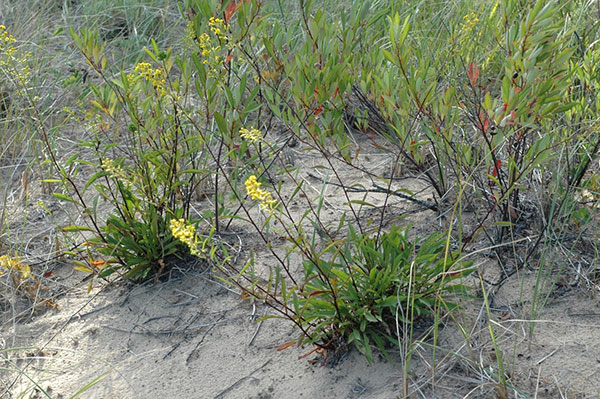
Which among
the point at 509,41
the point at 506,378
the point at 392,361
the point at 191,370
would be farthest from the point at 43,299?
the point at 509,41

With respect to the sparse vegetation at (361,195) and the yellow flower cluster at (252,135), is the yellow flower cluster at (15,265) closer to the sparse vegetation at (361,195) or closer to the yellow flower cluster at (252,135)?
the sparse vegetation at (361,195)

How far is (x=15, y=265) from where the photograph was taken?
2.96m

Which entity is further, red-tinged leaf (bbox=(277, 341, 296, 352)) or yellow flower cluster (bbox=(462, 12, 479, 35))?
yellow flower cluster (bbox=(462, 12, 479, 35))

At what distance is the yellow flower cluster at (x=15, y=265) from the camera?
2.92 metres

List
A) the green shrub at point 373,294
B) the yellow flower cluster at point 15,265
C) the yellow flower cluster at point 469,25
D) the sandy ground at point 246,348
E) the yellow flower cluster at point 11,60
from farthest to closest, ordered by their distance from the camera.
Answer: the yellow flower cluster at point 15,265 < the yellow flower cluster at point 469,25 < the yellow flower cluster at point 11,60 < the green shrub at point 373,294 < the sandy ground at point 246,348

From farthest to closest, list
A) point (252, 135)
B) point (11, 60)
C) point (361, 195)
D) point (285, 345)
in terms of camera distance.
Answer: point (361, 195)
point (11, 60)
point (285, 345)
point (252, 135)

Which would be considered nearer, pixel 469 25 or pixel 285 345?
pixel 285 345

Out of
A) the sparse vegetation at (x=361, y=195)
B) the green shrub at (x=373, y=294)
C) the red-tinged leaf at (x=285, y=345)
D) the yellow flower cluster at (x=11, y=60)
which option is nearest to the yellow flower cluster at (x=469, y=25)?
the sparse vegetation at (x=361, y=195)

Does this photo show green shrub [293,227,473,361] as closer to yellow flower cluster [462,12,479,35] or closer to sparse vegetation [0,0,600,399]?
sparse vegetation [0,0,600,399]

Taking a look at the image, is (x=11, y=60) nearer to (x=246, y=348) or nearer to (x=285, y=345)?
(x=246, y=348)

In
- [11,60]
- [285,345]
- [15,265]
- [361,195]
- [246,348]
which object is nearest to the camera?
[285,345]

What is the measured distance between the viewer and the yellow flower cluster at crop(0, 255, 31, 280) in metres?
2.92

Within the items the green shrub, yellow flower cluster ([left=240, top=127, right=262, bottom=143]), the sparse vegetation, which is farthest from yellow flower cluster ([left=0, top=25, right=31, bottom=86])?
the green shrub

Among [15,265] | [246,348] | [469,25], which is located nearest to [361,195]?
[469,25]
